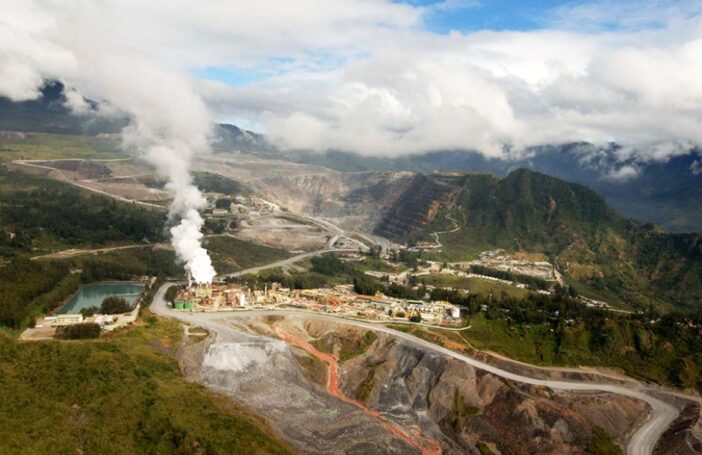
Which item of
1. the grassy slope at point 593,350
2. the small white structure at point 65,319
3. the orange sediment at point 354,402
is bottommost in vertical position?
the orange sediment at point 354,402

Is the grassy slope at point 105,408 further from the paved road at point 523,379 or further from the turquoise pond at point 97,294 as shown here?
the turquoise pond at point 97,294

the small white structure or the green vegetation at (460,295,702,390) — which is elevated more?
the green vegetation at (460,295,702,390)

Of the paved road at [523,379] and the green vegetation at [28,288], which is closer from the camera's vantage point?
the paved road at [523,379]

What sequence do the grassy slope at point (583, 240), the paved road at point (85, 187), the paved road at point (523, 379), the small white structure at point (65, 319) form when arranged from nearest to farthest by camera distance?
the paved road at point (523, 379), the small white structure at point (65, 319), the grassy slope at point (583, 240), the paved road at point (85, 187)

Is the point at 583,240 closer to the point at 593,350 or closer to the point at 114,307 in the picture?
the point at 593,350

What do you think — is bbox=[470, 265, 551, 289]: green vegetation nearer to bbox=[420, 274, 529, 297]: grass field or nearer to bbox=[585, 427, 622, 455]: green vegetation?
bbox=[420, 274, 529, 297]: grass field

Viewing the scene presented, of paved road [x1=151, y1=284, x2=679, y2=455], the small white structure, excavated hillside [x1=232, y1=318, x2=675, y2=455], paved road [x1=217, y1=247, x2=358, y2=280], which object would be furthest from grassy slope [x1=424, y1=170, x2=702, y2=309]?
the small white structure

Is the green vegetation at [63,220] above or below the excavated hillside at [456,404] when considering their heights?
above

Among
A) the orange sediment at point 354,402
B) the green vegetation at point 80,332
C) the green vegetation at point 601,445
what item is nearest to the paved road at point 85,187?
the green vegetation at point 80,332
